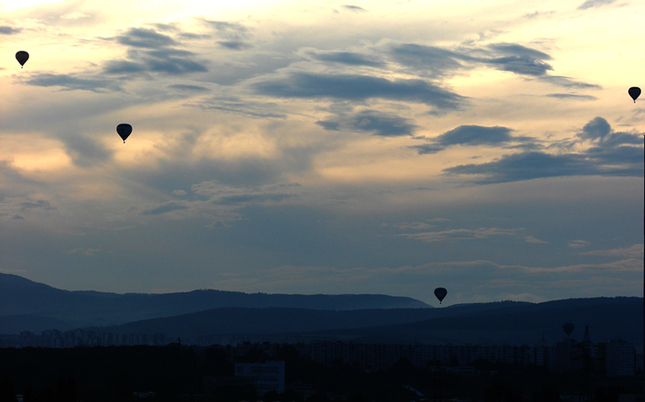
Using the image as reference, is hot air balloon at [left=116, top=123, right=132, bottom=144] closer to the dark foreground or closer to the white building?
the dark foreground

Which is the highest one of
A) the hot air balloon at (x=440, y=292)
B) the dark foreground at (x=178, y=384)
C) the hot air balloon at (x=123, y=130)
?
the hot air balloon at (x=123, y=130)

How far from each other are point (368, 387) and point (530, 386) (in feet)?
118

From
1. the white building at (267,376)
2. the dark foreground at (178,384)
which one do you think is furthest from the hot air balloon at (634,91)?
the white building at (267,376)

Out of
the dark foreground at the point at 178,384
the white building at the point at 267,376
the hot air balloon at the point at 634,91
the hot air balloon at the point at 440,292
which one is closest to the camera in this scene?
the hot air balloon at the point at 634,91

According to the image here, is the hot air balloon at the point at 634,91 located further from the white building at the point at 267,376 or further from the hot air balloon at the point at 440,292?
the white building at the point at 267,376

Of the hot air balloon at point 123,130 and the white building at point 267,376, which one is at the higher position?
the hot air balloon at point 123,130

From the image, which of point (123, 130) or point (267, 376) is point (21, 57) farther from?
point (267, 376)

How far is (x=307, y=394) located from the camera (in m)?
167

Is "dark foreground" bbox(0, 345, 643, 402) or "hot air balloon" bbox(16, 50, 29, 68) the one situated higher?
"hot air balloon" bbox(16, 50, 29, 68)

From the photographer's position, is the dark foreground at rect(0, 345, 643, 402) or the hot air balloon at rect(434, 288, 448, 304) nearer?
the dark foreground at rect(0, 345, 643, 402)

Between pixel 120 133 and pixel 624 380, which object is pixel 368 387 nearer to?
pixel 624 380

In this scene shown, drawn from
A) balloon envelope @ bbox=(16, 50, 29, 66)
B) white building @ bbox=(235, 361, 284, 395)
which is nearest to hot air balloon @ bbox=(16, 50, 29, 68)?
balloon envelope @ bbox=(16, 50, 29, 66)

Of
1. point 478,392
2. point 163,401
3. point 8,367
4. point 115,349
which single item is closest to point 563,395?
point 478,392

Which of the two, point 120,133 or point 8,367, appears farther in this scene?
point 8,367
